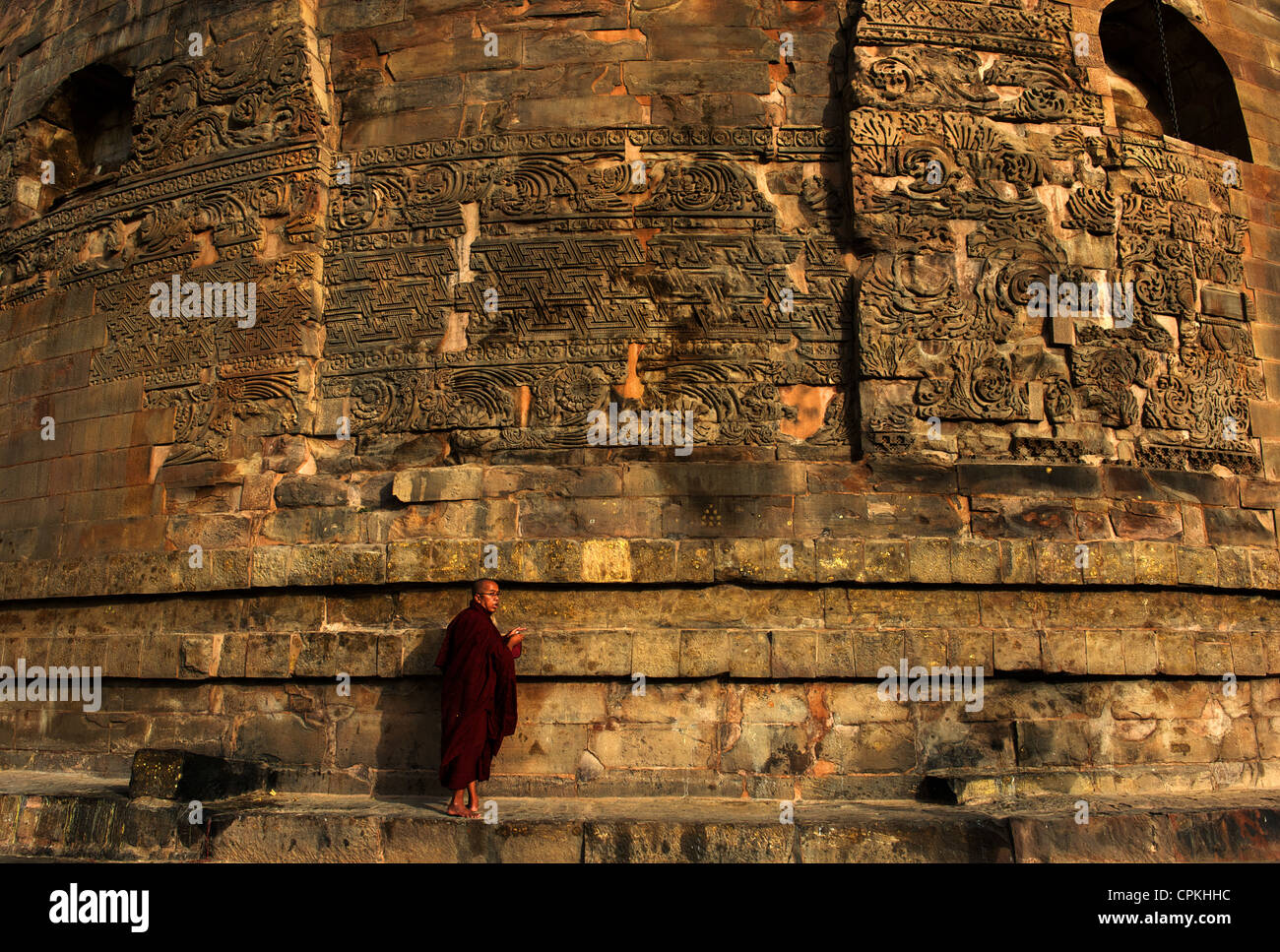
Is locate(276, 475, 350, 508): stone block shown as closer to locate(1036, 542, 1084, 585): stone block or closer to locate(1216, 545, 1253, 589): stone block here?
locate(1036, 542, 1084, 585): stone block

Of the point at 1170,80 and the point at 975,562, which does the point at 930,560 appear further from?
the point at 1170,80

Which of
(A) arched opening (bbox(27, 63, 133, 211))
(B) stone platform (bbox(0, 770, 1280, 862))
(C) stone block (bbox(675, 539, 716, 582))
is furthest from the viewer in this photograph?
(A) arched opening (bbox(27, 63, 133, 211))

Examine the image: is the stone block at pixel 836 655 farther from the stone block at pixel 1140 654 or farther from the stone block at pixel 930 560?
the stone block at pixel 1140 654

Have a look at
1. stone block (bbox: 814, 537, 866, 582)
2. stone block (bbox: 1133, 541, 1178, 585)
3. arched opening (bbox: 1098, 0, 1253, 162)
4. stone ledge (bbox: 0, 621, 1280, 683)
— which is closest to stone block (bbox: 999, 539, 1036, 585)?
stone ledge (bbox: 0, 621, 1280, 683)

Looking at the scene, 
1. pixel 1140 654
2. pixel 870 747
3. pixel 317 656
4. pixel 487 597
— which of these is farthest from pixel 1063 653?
pixel 317 656

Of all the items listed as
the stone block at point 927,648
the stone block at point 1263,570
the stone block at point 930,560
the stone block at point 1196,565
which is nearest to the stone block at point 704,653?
the stone block at point 927,648

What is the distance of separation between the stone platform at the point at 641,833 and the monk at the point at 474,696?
249mm

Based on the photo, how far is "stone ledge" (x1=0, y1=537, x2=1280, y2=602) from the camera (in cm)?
636

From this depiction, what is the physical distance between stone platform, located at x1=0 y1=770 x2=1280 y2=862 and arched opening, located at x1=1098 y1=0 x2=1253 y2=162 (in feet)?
18.6

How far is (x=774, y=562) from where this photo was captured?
20.9 ft

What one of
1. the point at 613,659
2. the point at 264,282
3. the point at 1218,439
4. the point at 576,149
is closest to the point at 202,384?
the point at 264,282

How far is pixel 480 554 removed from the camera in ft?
21.4

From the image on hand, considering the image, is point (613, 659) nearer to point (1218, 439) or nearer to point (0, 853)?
point (0, 853)

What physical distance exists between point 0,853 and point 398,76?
603cm
